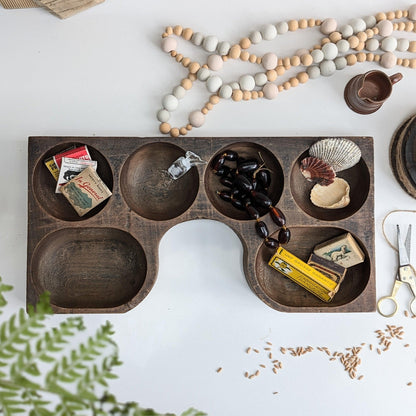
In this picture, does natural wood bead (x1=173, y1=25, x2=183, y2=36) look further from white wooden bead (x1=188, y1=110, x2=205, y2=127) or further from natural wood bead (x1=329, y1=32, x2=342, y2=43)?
natural wood bead (x1=329, y1=32, x2=342, y2=43)

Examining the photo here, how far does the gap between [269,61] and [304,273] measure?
0.53 metres

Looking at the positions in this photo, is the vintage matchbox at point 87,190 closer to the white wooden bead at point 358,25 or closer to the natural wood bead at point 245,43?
the natural wood bead at point 245,43

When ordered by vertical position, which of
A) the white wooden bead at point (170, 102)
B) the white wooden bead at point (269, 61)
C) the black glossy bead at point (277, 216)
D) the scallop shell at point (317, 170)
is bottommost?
the black glossy bead at point (277, 216)

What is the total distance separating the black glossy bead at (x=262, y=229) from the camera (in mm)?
Answer: 1125

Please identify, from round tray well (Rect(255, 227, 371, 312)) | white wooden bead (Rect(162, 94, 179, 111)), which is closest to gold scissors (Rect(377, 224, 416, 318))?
round tray well (Rect(255, 227, 371, 312))

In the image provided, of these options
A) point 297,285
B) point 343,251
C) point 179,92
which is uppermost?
point 179,92

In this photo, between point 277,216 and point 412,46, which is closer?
point 277,216

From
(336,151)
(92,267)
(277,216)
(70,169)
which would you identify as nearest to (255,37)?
(336,151)

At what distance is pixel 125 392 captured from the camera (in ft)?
3.99

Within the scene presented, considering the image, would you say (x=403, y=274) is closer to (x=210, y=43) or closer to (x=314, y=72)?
(x=314, y=72)

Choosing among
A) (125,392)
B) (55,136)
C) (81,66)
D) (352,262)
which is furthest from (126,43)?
(125,392)

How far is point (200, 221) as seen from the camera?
4.00ft

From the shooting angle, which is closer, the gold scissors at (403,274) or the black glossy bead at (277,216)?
the black glossy bead at (277,216)

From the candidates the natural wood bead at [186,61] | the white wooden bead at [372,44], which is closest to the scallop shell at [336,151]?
the white wooden bead at [372,44]
